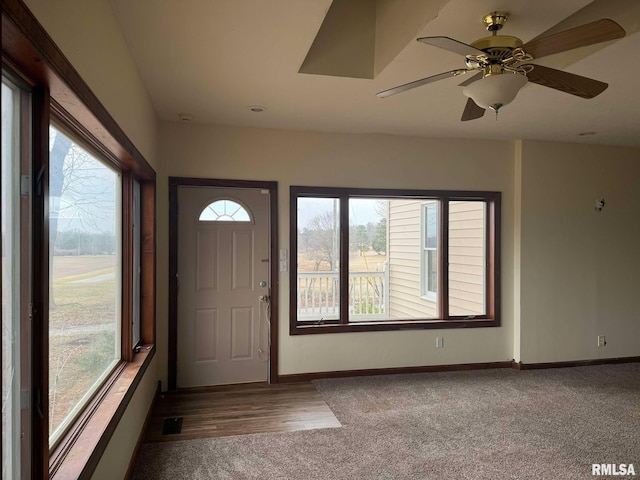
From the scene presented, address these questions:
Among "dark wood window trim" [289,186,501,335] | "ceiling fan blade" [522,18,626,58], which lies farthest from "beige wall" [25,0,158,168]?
"dark wood window trim" [289,186,501,335]

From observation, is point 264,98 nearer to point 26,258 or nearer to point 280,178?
point 280,178

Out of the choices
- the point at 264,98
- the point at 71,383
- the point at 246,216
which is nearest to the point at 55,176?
the point at 71,383

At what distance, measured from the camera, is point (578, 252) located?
16.6 feet

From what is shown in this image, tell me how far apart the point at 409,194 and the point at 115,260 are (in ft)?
10.1

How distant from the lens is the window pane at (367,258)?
16.4ft

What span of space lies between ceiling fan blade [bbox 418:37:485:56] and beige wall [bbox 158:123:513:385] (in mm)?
2710

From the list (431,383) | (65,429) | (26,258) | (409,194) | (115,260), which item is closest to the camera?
(26,258)

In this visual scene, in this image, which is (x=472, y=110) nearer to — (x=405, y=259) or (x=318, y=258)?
(x=318, y=258)

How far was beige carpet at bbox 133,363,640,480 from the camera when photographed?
9.09 ft

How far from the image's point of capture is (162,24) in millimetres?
2363

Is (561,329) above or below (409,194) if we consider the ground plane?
below

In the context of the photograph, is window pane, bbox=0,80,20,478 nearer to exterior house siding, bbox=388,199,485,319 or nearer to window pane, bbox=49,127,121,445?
window pane, bbox=49,127,121,445

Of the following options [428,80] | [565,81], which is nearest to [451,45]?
[428,80]

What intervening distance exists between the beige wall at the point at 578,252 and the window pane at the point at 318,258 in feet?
6.90
